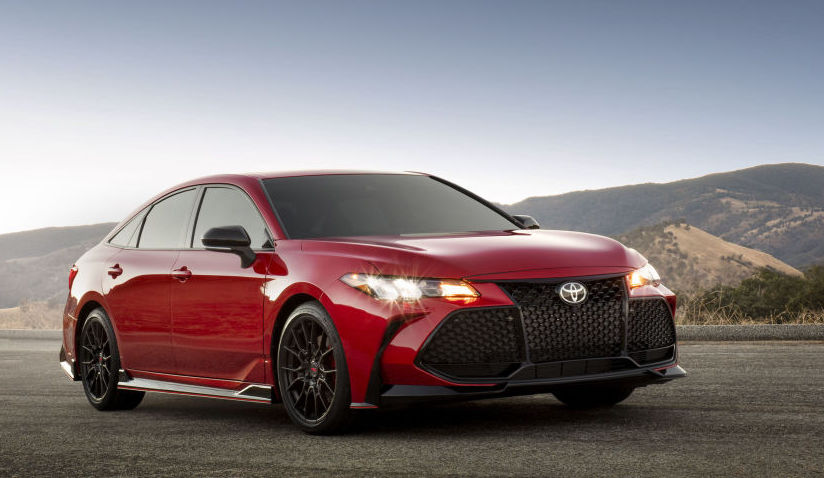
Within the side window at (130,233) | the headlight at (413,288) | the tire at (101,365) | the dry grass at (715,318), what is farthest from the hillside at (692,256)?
the headlight at (413,288)

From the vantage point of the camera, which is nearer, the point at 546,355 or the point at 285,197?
the point at 546,355

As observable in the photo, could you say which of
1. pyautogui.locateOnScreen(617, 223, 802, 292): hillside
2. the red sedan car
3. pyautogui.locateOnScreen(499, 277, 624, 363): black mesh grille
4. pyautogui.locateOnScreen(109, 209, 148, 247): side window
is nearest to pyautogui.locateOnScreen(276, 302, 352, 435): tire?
the red sedan car

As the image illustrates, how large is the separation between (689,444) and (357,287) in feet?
6.41

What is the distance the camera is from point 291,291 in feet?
21.0

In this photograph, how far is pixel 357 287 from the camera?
5992mm

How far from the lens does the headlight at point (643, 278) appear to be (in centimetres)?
631

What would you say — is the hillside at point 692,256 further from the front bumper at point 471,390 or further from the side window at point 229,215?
the front bumper at point 471,390

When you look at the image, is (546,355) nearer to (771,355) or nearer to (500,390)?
(500,390)

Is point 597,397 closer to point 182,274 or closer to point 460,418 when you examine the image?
point 460,418

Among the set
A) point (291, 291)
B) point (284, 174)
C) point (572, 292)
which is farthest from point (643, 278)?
point (284, 174)

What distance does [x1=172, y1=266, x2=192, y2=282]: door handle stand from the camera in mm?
7448

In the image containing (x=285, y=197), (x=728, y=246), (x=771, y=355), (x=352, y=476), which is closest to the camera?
(x=352, y=476)

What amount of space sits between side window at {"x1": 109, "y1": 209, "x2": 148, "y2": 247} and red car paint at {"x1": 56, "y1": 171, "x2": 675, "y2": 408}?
14 centimetres

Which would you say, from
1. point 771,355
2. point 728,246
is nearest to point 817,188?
point 728,246
